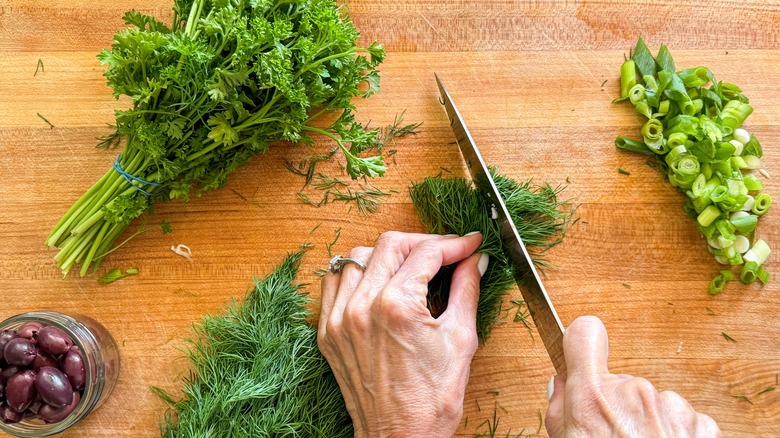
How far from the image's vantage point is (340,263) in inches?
71.2

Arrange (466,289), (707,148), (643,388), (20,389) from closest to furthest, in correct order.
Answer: (643,388) < (20,389) < (466,289) < (707,148)

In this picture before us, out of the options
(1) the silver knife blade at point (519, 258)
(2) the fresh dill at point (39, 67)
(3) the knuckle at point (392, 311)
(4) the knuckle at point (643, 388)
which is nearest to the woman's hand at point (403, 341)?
(3) the knuckle at point (392, 311)

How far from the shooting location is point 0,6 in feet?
6.62

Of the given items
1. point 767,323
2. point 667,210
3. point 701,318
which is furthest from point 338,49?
point 767,323

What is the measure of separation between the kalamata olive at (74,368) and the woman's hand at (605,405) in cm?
136

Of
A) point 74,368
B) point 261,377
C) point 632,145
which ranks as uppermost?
point 632,145

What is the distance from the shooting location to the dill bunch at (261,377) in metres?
1.71

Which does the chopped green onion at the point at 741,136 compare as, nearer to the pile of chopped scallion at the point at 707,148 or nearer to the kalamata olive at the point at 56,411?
the pile of chopped scallion at the point at 707,148

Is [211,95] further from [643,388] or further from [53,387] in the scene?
[643,388]

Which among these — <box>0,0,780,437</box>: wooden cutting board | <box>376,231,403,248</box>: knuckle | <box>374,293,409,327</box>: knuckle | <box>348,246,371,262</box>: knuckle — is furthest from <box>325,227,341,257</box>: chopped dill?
<box>374,293,409,327</box>: knuckle

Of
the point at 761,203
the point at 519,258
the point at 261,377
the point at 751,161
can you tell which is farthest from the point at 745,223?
the point at 261,377

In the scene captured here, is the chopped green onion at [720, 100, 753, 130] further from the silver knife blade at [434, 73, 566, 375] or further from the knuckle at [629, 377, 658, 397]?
the knuckle at [629, 377, 658, 397]

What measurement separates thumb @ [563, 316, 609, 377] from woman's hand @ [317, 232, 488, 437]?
1.09ft

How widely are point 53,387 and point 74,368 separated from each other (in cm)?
8
